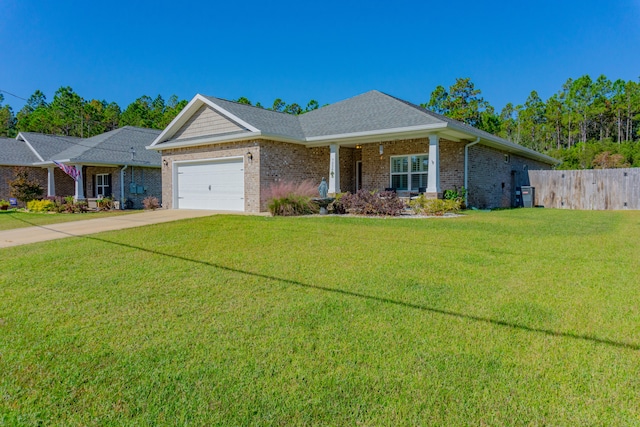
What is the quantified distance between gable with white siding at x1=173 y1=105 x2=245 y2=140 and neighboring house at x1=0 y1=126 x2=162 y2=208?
640 centimetres

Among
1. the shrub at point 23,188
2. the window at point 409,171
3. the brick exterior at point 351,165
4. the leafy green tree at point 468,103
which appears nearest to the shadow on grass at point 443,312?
the brick exterior at point 351,165

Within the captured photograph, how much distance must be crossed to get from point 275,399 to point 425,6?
21229mm

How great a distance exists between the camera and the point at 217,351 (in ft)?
10.3

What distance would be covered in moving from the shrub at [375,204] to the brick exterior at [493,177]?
477 centimetres

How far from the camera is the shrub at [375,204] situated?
38.8 feet

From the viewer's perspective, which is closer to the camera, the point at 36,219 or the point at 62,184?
the point at 36,219

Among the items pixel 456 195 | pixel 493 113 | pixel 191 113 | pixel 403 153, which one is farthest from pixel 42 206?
pixel 493 113

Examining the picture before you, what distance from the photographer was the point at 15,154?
24688 millimetres

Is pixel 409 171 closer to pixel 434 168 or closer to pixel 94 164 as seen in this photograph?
pixel 434 168

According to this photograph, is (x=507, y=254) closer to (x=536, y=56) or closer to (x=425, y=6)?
(x=425, y=6)

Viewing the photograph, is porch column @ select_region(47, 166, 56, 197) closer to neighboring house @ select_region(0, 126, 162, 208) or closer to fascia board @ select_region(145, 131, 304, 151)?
neighboring house @ select_region(0, 126, 162, 208)

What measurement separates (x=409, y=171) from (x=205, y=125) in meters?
8.74

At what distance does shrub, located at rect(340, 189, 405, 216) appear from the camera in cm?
1184

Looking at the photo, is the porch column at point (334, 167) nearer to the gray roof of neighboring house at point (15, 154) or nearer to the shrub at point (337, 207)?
the shrub at point (337, 207)
